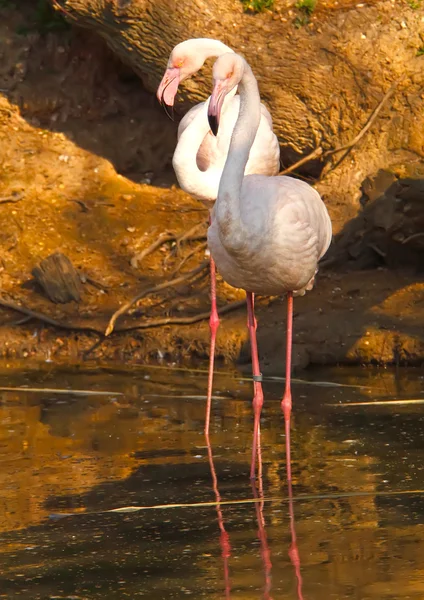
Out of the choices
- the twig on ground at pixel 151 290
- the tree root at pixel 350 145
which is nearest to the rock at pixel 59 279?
the twig on ground at pixel 151 290

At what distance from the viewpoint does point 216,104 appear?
4770 millimetres

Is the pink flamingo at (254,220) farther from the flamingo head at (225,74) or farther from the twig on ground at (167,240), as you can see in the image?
the twig on ground at (167,240)

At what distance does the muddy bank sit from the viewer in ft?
26.7

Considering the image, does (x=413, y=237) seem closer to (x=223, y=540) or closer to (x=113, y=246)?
(x=113, y=246)

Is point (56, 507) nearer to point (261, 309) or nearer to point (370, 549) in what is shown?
point (370, 549)

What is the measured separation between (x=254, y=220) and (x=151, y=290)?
12.9 ft

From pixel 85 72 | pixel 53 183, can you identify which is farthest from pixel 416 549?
pixel 85 72

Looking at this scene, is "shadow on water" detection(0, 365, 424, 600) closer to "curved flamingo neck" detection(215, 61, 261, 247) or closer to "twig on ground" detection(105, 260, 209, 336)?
"twig on ground" detection(105, 260, 209, 336)

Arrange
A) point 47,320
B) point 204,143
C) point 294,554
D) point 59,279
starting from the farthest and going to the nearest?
1. point 59,279
2. point 47,320
3. point 204,143
4. point 294,554

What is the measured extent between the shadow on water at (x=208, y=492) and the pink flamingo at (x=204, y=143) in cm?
54

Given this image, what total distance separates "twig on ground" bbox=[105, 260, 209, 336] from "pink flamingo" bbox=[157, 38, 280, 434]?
4.97 feet

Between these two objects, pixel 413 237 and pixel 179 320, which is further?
pixel 179 320

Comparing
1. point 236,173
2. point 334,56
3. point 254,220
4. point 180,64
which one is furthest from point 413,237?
point 236,173

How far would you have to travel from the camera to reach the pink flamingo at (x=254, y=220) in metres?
4.93
